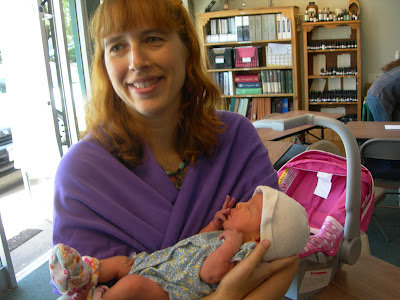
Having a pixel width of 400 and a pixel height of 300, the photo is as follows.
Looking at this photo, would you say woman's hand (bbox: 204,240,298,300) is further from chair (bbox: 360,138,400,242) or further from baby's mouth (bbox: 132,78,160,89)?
chair (bbox: 360,138,400,242)

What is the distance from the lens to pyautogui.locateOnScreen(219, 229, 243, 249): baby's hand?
40.9 inches

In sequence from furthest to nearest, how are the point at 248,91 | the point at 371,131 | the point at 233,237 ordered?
1. the point at 248,91
2. the point at 371,131
3. the point at 233,237

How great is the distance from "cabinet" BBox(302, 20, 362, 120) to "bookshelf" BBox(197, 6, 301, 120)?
24 cm

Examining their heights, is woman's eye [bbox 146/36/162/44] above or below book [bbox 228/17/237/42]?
below

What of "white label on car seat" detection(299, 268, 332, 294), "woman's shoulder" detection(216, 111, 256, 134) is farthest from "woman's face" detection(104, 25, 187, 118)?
"white label on car seat" detection(299, 268, 332, 294)

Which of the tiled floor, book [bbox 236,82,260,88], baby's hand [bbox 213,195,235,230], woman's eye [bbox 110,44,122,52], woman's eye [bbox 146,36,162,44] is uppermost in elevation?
woman's eye [bbox 146,36,162,44]

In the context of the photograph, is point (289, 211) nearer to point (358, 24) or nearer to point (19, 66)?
point (19, 66)

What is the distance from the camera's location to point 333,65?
19.7ft

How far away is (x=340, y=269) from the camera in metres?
1.36

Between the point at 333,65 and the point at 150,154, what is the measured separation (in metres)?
5.51

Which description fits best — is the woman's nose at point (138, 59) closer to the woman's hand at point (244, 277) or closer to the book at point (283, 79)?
the woman's hand at point (244, 277)

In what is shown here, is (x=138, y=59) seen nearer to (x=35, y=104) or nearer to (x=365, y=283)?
(x=365, y=283)

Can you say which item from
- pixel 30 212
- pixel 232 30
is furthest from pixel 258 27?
pixel 30 212

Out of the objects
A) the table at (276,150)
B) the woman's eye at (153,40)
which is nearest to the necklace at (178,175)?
the woman's eye at (153,40)
